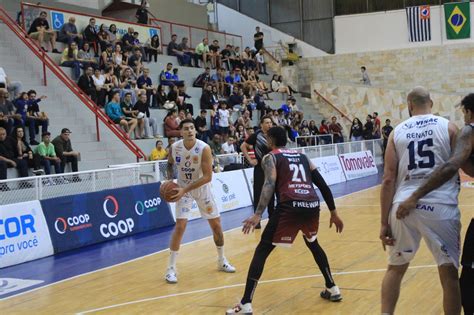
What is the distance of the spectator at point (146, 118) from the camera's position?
2042cm

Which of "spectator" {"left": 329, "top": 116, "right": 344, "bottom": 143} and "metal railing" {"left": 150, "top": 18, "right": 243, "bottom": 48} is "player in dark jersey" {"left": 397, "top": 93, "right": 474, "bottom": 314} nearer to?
"spectator" {"left": 329, "top": 116, "right": 344, "bottom": 143}

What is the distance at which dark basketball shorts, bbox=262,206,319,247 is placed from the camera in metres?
6.79

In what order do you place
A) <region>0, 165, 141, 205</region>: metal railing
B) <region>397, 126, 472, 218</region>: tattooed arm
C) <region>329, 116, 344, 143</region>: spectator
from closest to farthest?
<region>397, 126, 472, 218</region>: tattooed arm, <region>0, 165, 141, 205</region>: metal railing, <region>329, 116, 344, 143</region>: spectator

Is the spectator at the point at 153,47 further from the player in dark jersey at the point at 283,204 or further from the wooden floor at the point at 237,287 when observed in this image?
the player in dark jersey at the point at 283,204

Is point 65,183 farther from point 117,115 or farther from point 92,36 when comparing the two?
point 92,36

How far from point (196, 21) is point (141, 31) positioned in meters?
9.01

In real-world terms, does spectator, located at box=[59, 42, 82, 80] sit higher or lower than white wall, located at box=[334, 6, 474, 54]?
lower

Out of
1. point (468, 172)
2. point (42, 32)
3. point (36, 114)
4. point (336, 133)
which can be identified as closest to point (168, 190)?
point (468, 172)

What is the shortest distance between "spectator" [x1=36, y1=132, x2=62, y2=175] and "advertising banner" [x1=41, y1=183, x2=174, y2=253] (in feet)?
9.87

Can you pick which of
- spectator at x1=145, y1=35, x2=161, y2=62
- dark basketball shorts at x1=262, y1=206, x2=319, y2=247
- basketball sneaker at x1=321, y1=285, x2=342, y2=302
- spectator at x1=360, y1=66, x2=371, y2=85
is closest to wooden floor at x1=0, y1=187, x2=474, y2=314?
basketball sneaker at x1=321, y1=285, x2=342, y2=302

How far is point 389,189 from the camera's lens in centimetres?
544

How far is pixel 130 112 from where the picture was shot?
20.2m

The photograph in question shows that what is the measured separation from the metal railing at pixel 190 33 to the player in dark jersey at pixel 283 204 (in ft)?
74.2

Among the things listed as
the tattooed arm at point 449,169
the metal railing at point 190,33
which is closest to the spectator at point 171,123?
the metal railing at point 190,33
